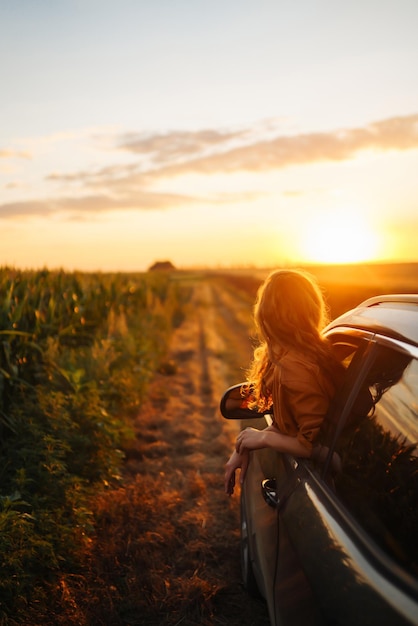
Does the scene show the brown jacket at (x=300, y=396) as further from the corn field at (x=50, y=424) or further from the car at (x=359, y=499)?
the corn field at (x=50, y=424)

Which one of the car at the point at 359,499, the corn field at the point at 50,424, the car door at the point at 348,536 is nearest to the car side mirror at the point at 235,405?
the car at the point at 359,499

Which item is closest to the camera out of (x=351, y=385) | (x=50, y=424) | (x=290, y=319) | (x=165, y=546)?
(x=351, y=385)

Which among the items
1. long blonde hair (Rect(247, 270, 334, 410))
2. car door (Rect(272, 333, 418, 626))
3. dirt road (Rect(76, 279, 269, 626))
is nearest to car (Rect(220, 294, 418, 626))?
car door (Rect(272, 333, 418, 626))

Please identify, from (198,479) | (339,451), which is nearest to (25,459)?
(198,479)

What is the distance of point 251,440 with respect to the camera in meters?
2.66

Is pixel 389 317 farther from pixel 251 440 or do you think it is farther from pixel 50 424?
pixel 50 424

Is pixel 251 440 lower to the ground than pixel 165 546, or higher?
higher

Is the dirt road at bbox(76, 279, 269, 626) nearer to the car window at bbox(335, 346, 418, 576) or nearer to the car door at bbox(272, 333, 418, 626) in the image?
the car door at bbox(272, 333, 418, 626)

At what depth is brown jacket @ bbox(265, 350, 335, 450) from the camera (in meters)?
2.34

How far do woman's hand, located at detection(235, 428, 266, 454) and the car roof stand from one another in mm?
590

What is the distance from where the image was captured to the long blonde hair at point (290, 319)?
2.57m

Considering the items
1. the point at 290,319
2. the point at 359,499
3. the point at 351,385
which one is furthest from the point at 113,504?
the point at 359,499

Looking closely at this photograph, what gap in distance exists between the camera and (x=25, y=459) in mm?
4859

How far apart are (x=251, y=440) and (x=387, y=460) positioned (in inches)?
36.0
